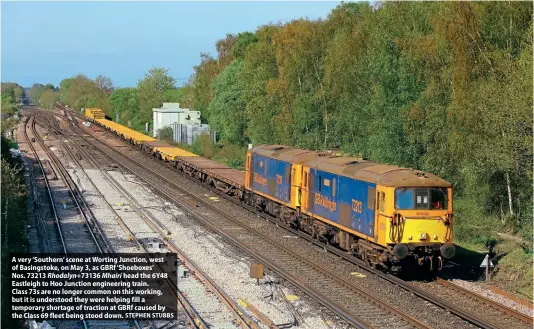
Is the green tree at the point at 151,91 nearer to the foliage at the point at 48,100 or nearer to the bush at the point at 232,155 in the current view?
the bush at the point at 232,155

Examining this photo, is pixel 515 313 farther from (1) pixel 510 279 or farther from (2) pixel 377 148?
(2) pixel 377 148

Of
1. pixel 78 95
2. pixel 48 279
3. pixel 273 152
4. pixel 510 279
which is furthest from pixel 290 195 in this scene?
pixel 78 95

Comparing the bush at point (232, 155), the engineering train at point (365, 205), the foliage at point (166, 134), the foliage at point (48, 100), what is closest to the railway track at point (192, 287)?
the engineering train at point (365, 205)

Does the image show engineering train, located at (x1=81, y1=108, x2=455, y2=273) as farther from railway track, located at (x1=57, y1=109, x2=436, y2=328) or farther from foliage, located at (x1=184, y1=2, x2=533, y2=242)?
foliage, located at (x1=184, y1=2, x2=533, y2=242)

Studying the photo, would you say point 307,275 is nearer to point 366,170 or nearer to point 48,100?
point 366,170

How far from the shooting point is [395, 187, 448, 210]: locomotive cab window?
66.8ft

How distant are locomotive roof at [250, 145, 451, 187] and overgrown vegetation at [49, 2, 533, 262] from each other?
4.29m

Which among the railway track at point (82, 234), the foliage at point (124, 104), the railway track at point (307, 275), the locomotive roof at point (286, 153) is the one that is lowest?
the railway track at point (307, 275)

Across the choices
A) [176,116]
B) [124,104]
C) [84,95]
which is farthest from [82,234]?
[84,95]

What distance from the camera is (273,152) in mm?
31641

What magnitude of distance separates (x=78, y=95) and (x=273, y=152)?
11963 cm

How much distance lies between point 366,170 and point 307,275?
12.0 ft

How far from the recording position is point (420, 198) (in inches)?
811

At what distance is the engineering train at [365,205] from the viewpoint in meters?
20.4
